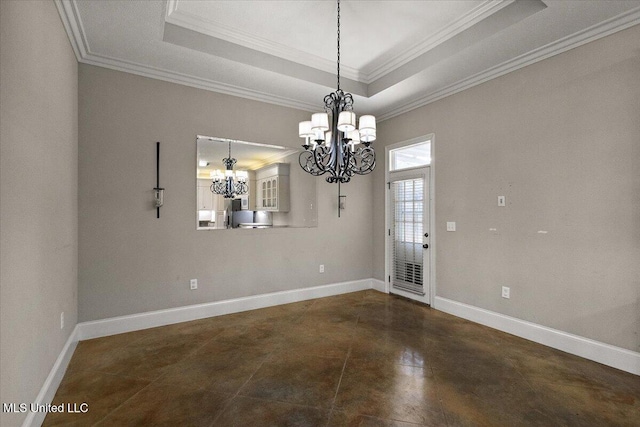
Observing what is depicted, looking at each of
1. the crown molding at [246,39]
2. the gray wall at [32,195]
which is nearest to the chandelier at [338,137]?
the crown molding at [246,39]

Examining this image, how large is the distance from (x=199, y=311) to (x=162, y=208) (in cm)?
135

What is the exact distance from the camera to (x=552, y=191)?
3045 mm

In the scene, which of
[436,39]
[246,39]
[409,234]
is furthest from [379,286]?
[246,39]

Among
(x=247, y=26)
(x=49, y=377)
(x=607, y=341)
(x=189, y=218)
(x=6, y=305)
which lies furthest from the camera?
(x=189, y=218)

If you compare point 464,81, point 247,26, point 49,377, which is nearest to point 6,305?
point 49,377

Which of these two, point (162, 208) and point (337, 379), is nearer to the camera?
point (337, 379)

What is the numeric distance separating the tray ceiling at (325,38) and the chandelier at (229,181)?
3.28 ft

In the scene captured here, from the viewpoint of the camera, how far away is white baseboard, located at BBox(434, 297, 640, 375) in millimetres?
2559

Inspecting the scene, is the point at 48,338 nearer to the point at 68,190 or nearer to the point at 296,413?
the point at 68,190

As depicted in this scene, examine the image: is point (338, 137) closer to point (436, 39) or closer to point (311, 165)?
point (311, 165)

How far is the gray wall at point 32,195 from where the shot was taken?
4.90ft

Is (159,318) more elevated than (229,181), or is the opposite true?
(229,181)

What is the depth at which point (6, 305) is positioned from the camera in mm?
1484

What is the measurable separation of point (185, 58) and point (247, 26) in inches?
29.8
